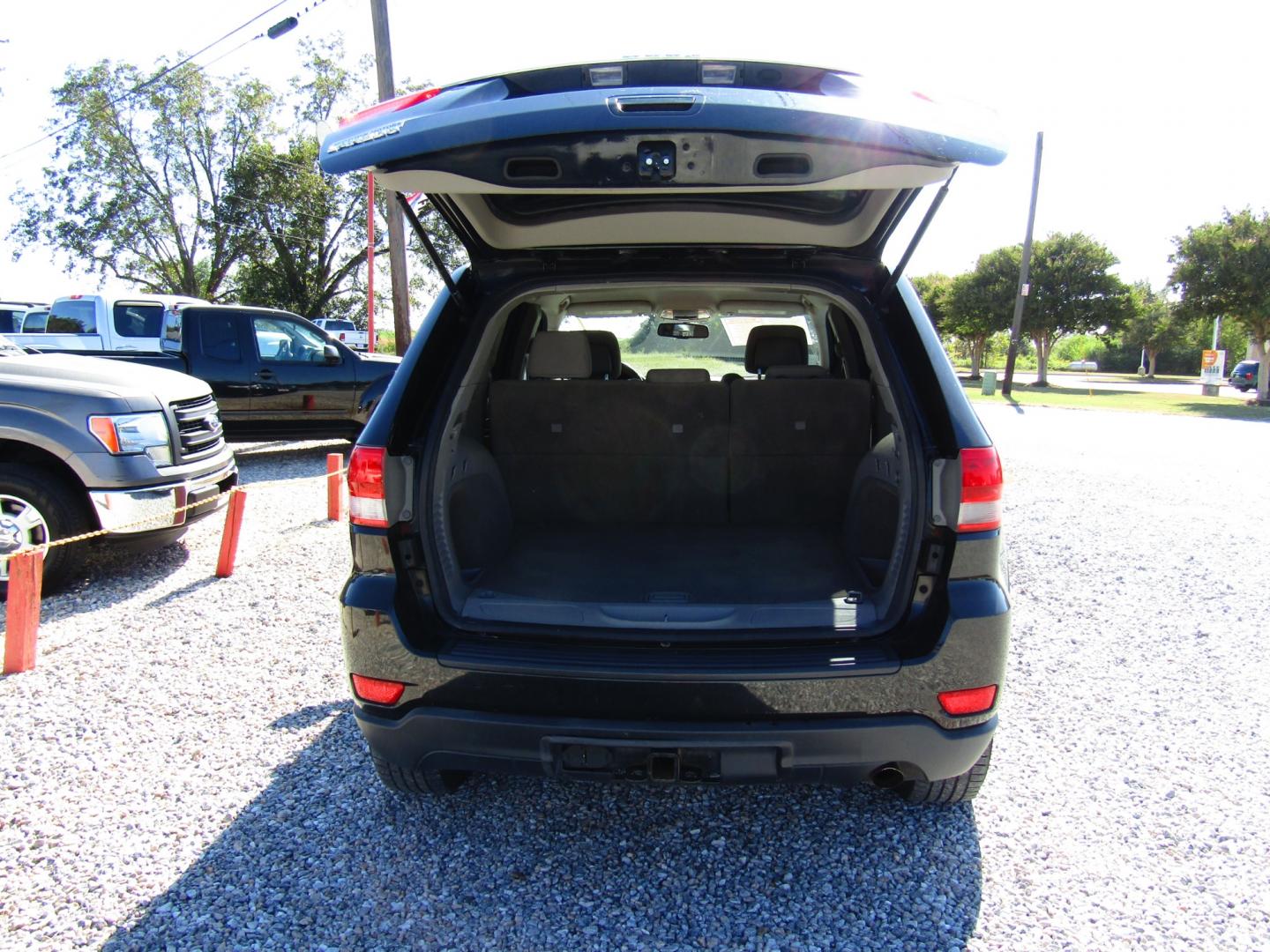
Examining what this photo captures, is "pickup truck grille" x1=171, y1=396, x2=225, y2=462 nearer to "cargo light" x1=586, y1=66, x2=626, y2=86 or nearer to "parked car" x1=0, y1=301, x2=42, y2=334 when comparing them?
"cargo light" x1=586, y1=66, x2=626, y2=86

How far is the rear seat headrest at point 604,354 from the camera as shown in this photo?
3.99 m

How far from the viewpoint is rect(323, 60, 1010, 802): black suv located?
185cm

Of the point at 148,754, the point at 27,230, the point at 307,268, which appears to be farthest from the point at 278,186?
the point at 148,754

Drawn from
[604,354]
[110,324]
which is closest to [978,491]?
[604,354]

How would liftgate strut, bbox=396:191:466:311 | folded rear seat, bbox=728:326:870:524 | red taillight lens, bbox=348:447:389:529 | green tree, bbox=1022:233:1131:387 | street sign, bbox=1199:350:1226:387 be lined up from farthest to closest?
green tree, bbox=1022:233:1131:387
street sign, bbox=1199:350:1226:387
folded rear seat, bbox=728:326:870:524
liftgate strut, bbox=396:191:466:311
red taillight lens, bbox=348:447:389:529

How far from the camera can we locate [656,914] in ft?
7.06

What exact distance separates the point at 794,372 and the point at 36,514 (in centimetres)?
430

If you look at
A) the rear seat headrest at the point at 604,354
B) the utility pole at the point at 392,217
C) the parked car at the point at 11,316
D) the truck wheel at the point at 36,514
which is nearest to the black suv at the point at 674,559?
the rear seat headrest at the point at 604,354

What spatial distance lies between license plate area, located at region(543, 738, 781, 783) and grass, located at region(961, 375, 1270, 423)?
65.3 ft

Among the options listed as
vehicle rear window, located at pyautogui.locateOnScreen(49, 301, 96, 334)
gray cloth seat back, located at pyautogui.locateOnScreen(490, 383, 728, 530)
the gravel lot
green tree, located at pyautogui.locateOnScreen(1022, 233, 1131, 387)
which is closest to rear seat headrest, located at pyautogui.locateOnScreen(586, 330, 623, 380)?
gray cloth seat back, located at pyautogui.locateOnScreen(490, 383, 728, 530)

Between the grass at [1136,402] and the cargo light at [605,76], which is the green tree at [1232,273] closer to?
the grass at [1136,402]

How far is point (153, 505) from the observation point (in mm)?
→ 4773

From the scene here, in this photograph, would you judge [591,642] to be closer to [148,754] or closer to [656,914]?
[656,914]

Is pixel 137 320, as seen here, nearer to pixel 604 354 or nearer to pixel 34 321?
pixel 34 321
